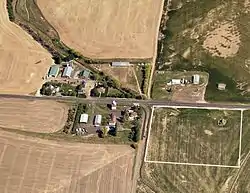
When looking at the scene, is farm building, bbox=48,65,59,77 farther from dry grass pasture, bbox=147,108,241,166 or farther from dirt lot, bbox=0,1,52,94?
dry grass pasture, bbox=147,108,241,166

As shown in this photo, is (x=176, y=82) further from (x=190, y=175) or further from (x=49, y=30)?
(x=49, y=30)

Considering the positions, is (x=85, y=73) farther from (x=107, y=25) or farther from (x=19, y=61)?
(x=19, y=61)

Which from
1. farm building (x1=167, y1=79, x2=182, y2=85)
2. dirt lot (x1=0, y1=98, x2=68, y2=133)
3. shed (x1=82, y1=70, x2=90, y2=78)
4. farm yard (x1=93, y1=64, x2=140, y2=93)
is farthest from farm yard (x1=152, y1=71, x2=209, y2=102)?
dirt lot (x1=0, y1=98, x2=68, y2=133)

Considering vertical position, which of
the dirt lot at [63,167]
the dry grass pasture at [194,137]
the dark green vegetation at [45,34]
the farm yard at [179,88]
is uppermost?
the dark green vegetation at [45,34]

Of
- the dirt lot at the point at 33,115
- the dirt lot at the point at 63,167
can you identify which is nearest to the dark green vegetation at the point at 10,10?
the dirt lot at the point at 33,115

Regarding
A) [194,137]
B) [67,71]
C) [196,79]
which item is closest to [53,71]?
[67,71]

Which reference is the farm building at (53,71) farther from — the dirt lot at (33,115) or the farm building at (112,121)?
the farm building at (112,121)
